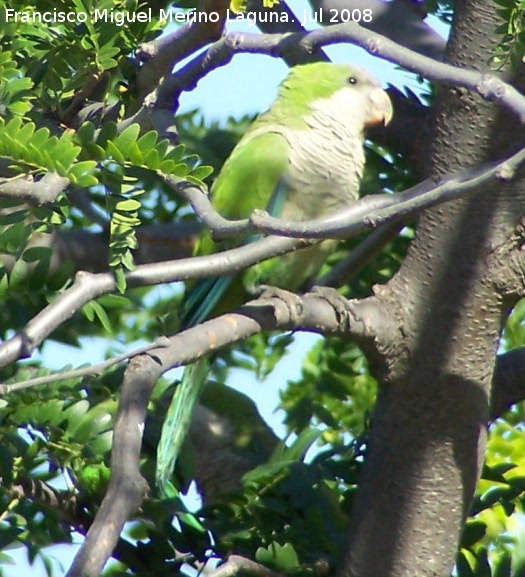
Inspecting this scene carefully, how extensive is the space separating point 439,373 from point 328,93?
2.90 ft

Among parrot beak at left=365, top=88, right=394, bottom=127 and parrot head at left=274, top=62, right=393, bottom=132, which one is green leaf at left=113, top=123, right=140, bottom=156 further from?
parrot head at left=274, top=62, right=393, bottom=132

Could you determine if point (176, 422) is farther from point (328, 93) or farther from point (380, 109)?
point (328, 93)

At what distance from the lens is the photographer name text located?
1.27 m

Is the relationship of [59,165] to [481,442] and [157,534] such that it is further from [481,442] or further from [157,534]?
[481,442]

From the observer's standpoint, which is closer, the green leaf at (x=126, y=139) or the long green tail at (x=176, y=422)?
the green leaf at (x=126, y=139)

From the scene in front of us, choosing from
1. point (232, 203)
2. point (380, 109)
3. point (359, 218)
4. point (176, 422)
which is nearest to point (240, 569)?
point (176, 422)

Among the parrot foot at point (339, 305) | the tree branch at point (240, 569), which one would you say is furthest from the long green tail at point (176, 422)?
the parrot foot at point (339, 305)

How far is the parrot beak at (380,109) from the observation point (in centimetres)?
191

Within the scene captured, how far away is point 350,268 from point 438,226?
0.29 metres

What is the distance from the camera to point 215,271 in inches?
42.4

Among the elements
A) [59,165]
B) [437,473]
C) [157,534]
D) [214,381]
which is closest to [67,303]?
[59,165]

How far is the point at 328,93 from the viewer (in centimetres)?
216

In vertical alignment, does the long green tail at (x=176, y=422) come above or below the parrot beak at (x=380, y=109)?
below

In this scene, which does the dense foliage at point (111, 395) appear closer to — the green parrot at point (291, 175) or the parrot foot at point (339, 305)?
the green parrot at point (291, 175)
